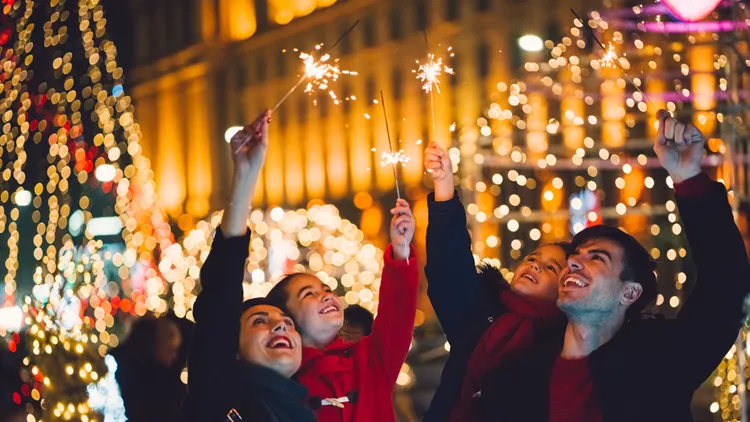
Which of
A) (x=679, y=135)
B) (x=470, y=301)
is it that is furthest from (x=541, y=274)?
(x=679, y=135)

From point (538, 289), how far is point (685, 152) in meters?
0.74

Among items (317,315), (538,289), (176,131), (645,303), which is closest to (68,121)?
(317,315)

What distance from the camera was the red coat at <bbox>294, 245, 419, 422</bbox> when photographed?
3.94m

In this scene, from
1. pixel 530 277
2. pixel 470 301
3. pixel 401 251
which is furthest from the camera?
pixel 401 251

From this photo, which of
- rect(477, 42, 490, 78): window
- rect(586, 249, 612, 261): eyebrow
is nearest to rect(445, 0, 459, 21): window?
rect(477, 42, 490, 78): window

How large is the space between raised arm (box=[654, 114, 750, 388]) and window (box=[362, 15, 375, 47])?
2603cm

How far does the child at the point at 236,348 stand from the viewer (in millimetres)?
3441

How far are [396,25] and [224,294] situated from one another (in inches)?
1064

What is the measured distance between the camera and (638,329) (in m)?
3.49

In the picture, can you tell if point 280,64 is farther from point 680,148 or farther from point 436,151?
point 680,148

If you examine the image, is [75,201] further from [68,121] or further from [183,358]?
[183,358]

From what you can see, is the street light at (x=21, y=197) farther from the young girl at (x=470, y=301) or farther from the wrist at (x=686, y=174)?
the wrist at (x=686, y=174)

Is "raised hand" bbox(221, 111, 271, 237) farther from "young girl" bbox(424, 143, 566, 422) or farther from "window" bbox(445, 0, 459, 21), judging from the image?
"window" bbox(445, 0, 459, 21)

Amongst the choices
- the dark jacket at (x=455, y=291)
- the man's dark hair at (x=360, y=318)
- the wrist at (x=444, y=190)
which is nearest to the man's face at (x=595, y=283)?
the dark jacket at (x=455, y=291)
